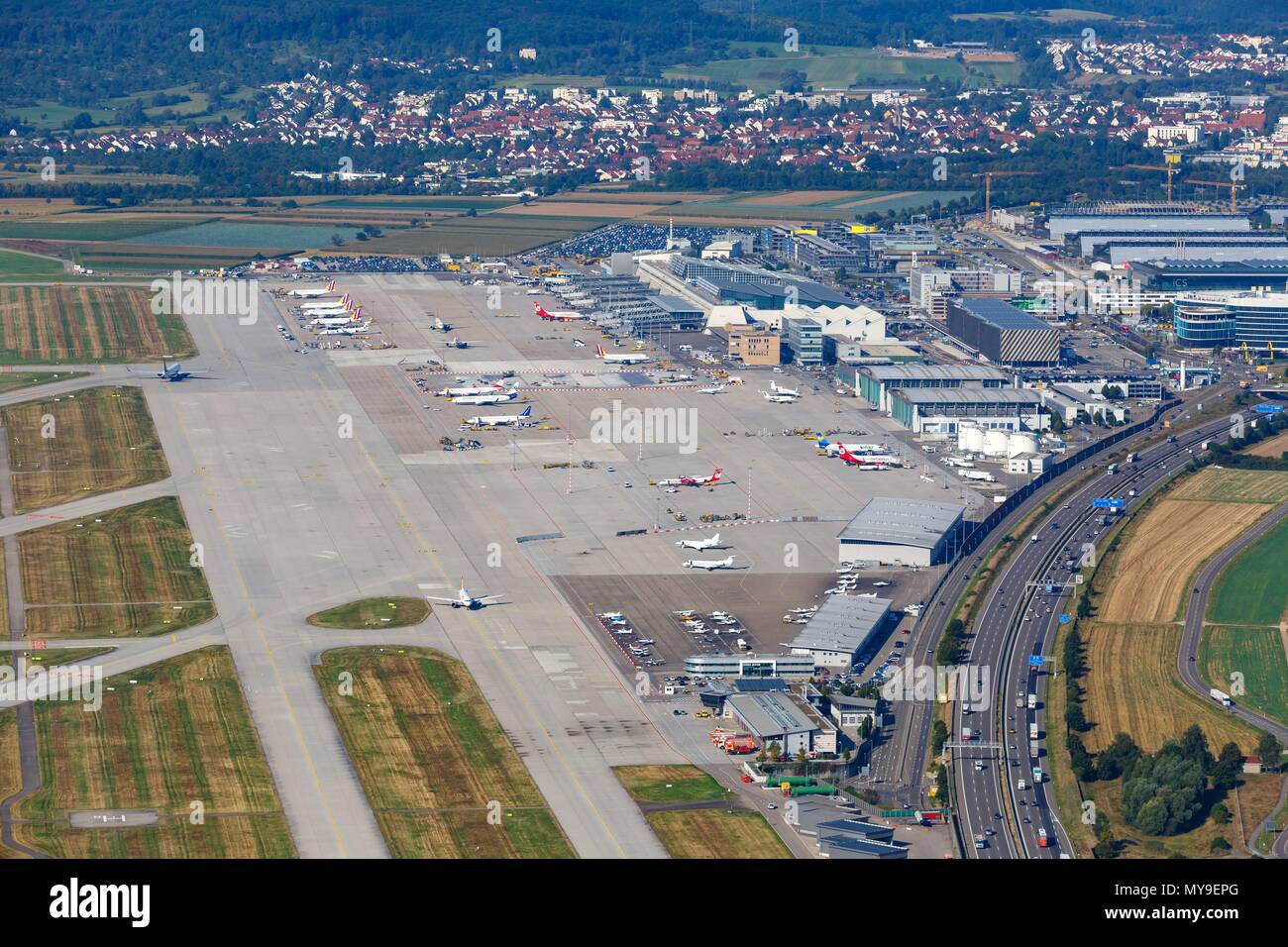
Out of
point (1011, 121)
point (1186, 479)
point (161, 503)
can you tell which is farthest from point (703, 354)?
point (1011, 121)

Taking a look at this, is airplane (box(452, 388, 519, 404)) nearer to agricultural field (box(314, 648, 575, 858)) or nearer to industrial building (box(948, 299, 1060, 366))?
industrial building (box(948, 299, 1060, 366))

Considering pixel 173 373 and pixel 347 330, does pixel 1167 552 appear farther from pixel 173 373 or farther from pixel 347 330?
pixel 347 330

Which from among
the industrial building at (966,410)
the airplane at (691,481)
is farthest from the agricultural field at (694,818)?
the industrial building at (966,410)

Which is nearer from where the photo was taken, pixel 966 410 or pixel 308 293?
pixel 966 410

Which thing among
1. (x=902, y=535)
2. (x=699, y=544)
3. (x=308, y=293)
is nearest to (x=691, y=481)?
(x=699, y=544)

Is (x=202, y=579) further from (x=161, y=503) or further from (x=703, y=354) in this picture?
(x=703, y=354)

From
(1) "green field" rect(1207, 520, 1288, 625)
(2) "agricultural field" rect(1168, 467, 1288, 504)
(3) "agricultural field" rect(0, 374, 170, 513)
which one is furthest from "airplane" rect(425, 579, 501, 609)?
(2) "agricultural field" rect(1168, 467, 1288, 504)

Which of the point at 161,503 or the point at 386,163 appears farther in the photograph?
the point at 386,163
